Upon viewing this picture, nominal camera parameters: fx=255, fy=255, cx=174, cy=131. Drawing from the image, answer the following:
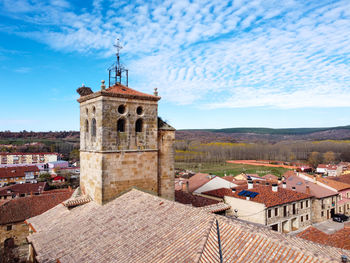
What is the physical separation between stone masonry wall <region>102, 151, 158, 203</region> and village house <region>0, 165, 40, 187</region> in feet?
183

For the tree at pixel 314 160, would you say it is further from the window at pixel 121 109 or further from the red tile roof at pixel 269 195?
the window at pixel 121 109

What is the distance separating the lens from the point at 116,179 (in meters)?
11.5

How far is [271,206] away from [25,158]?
9646 cm

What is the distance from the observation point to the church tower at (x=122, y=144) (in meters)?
11.4

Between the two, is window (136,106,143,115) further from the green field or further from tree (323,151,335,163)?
tree (323,151,335,163)

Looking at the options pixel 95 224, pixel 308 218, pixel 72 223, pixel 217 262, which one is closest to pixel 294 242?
pixel 217 262

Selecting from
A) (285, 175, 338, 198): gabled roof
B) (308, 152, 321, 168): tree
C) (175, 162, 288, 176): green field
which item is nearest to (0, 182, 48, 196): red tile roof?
(285, 175, 338, 198): gabled roof

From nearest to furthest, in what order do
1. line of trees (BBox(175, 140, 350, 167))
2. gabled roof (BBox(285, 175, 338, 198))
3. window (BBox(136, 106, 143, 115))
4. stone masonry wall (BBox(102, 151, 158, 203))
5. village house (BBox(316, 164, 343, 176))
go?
1. stone masonry wall (BBox(102, 151, 158, 203))
2. window (BBox(136, 106, 143, 115))
3. gabled roof (BBox(285, 175, 338, 198))
4. village house (BBox(316, 164, 343, 176))
5. line of trees (BBox(175, 140, 350, 167))

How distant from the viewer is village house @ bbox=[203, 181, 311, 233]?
21969mm

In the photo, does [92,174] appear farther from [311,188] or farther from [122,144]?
[311,188]

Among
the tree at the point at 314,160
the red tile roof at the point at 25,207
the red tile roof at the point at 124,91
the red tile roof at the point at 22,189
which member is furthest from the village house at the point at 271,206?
the tree at the point at 314,160

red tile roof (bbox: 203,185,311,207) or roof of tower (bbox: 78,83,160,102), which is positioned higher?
roof of tower (bbox: 78,83,160,102)

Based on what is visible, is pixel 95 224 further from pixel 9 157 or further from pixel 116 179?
pixel 9 157

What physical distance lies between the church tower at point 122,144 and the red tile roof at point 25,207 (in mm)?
15871
